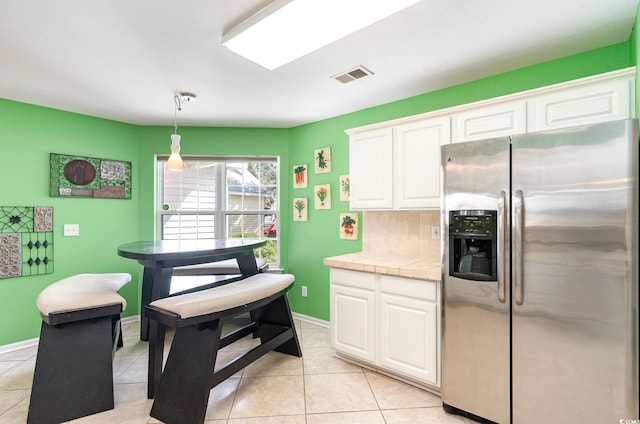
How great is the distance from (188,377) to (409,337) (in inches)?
59.6

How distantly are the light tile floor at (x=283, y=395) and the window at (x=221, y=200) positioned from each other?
1545 millimetres

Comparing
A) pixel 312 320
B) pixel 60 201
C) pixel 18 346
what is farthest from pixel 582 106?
pixel 18 346

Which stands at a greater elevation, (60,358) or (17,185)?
(17,185)

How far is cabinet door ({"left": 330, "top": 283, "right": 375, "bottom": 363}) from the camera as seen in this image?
247 cm

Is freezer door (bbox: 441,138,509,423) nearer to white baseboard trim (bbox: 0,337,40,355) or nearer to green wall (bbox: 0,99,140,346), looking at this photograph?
green wall (bbox: 0,99,140,346)

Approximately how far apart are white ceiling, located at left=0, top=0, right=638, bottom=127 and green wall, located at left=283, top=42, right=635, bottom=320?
0.10 m

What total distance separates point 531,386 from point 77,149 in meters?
4.45

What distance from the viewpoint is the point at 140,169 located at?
3.83 metres

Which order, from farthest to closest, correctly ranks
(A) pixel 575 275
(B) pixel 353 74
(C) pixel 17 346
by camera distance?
1. (C) pixel 17 346
2. (B) pixel 353 74
3. (A) pixel 575 275

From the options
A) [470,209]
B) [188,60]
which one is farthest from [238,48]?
[470,209]

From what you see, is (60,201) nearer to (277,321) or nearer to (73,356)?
(73,356)

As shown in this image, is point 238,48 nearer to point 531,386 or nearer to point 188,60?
point 188,60

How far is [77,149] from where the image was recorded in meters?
3.36

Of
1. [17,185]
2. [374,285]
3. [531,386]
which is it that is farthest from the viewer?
[17,185]
